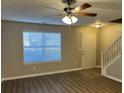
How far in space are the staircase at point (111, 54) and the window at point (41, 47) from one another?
210 cm

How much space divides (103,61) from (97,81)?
1161 mm

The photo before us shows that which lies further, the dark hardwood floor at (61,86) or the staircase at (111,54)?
the staircase at (111,54)

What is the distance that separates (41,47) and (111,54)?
303 cm

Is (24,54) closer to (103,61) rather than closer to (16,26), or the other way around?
(16,26)

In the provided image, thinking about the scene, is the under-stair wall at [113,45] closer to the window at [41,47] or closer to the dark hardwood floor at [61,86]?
the dark hardwood floor at [61,86]

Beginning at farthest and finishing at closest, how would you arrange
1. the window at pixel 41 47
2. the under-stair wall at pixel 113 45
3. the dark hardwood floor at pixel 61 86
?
the window at pixel 41 47 < the under-stair wall at pixel 113 45 < the dark hardwood floor at pixel 61 86

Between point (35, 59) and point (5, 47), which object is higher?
point (5, 47)

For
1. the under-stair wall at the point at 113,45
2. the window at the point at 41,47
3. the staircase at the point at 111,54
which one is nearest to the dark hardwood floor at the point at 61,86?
the under-stair wall at the point at 113,45

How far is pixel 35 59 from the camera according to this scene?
5.69 meters

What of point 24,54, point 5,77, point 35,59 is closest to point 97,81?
point 35,59

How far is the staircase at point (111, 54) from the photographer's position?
4.83 metres

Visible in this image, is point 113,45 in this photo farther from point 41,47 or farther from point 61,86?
point 41,47

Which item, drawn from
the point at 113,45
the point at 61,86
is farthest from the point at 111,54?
the point at 61,86

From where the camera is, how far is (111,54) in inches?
206
